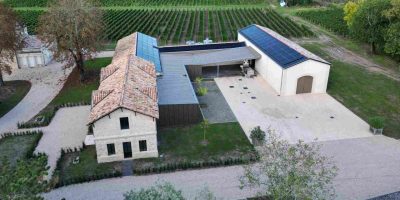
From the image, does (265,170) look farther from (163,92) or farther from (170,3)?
(170,3)

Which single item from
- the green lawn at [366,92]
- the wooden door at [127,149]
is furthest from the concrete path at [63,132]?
the green lawn at [366,92]

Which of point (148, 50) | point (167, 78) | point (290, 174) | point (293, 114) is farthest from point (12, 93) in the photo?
point (290, 174)

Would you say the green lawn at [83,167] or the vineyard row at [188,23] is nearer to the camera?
the green lawn at [83,167]

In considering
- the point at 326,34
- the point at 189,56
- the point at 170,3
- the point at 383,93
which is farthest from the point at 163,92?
the point at 170,3

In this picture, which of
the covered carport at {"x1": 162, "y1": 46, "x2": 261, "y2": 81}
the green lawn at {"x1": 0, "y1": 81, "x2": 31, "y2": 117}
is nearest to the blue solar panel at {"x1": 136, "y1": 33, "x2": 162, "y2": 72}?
the covered carport at {"x1": 162, "y1": 46, "x2": 261, "y2": 81}

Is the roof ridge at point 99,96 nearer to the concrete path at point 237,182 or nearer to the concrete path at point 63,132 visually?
the concrete path at point 63,132

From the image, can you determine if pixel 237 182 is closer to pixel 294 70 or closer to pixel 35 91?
pixel 294 70

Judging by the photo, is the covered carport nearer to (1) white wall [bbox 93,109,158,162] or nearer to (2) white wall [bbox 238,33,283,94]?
(2) white wall [bbox 238,33,283,94]
